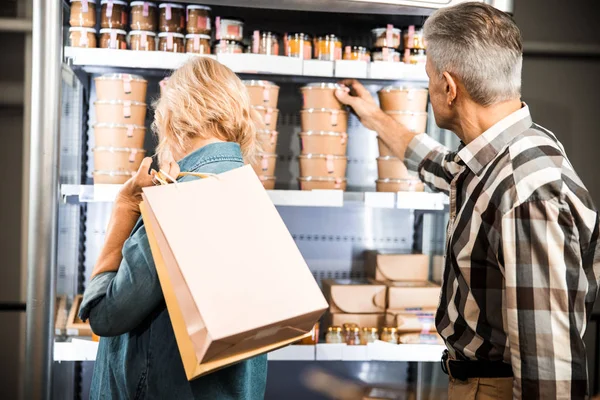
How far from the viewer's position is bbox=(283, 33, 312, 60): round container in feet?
7.17

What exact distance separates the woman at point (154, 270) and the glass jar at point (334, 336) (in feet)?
2.51

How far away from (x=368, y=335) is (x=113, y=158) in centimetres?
112

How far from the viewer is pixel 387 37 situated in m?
2.26

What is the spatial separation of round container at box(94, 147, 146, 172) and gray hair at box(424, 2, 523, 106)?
1.13 metres

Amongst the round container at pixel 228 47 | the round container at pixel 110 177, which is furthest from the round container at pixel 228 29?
the round container at pixel 110 177

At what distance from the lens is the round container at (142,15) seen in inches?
82.5

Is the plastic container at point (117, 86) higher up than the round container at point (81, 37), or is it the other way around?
the round container at point (81, 37)

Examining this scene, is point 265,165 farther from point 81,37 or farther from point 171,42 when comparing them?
point 81,37

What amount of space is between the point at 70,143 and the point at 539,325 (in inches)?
67.1

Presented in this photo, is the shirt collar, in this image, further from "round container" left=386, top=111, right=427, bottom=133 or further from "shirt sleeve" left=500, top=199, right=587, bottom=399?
"round container" left=386, top=111, right=427, bottom=133

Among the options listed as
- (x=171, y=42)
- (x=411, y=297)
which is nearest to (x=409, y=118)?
(x=411, y=297)

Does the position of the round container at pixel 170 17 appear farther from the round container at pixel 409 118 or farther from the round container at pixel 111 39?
the round container at pixel 409 118

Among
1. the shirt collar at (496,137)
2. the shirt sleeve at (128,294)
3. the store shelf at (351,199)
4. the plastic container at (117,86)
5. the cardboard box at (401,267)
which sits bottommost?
the cardboard box at (401,267)

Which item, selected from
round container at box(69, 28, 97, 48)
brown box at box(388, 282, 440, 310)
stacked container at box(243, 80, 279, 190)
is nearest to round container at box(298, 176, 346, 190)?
stacked container at box(243, 80, 279, 190)
